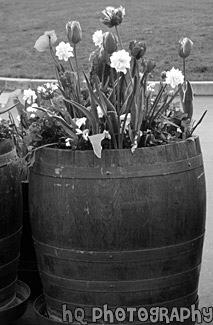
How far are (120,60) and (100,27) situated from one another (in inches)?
592

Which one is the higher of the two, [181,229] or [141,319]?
[181,229]

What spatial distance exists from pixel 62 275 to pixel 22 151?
2.30 feet

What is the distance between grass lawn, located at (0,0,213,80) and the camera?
49.2ft

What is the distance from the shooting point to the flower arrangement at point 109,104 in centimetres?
297

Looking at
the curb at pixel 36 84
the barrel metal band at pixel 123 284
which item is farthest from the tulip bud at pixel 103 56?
the curb at pixel 36 84

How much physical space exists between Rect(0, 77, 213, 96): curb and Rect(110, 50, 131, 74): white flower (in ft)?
31.3

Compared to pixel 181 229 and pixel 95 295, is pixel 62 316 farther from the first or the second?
pixel 181 229

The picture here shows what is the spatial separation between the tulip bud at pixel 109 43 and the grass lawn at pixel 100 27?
10.8m

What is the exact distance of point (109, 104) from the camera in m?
3.01

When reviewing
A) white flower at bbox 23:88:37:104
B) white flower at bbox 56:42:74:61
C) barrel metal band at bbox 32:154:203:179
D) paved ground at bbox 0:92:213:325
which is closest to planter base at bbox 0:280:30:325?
paved ground at bbox 0:92:213:325

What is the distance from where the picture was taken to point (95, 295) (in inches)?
121

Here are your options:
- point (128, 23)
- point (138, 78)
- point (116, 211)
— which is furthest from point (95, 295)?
point (128, 23)

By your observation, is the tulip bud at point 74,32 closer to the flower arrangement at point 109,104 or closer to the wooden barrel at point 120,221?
the flower arrangement at point 109,104

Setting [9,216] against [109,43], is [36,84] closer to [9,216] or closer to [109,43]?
[9,216]
